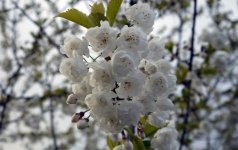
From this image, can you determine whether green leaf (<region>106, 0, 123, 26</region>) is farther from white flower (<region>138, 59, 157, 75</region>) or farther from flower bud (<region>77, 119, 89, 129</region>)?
flower bud (<region>77, 119, 89, 129</region>)

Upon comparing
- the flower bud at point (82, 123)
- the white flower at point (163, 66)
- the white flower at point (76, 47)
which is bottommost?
the flower bud at point (82, 123)

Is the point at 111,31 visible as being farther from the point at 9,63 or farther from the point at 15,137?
the point at 15,137

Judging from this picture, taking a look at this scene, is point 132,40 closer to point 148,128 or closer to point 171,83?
point 171,83

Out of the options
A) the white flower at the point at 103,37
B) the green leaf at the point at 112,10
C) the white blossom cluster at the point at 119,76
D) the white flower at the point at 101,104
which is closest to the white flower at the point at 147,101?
the white blossom cluster at the point at 119,76

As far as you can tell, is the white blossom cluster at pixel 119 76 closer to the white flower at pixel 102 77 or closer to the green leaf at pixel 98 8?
the white flower at pixel 102 77

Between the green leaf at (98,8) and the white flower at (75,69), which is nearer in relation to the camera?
the white flower at (75,69)

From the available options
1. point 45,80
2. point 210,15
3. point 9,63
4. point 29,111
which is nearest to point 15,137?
point 29,111

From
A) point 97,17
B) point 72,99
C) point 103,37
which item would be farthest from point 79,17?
point 72,99
